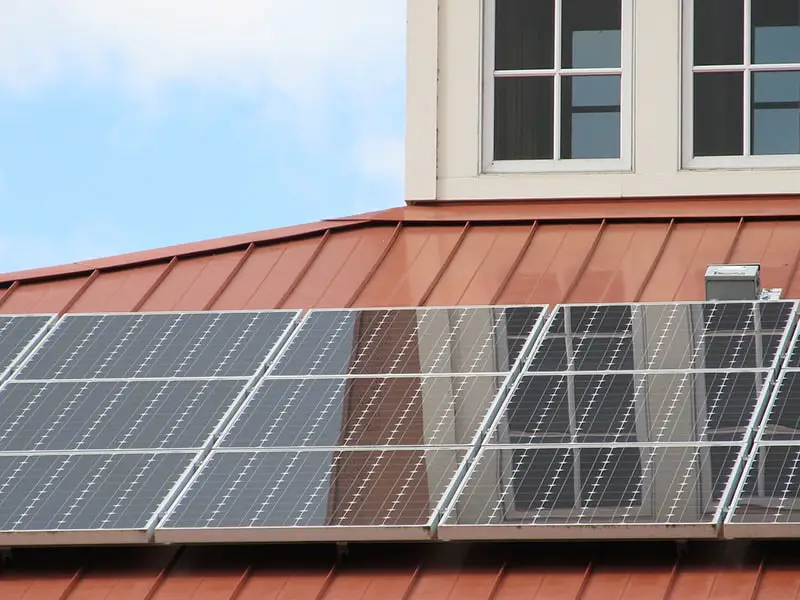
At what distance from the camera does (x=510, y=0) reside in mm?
15758

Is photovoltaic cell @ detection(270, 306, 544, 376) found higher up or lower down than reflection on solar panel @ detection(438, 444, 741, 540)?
higher up

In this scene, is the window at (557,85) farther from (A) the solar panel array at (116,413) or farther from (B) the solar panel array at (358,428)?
(A) the solar panel array at (116,413)

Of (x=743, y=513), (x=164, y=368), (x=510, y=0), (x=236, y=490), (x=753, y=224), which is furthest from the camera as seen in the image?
(x=510, y=0)

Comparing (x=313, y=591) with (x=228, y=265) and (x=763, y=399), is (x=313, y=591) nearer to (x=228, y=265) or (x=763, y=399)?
(x=763, y=399)

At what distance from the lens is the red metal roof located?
10.8 meters

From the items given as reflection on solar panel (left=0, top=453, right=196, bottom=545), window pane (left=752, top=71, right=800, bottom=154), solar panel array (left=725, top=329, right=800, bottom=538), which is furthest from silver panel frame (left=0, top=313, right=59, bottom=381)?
window pane (left=752, top=71, right=800, bottom=154)

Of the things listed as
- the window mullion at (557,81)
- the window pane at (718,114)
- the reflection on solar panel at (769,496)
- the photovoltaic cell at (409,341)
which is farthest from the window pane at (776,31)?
the reflection on solar panel at (769,496)

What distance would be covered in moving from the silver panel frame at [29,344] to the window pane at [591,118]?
4.64 m

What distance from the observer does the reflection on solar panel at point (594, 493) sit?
419 inches

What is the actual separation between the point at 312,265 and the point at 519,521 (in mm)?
4305

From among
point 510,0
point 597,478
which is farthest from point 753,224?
point 597,478

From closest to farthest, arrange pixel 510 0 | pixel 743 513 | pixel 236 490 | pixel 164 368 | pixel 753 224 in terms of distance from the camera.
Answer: pixel 743 513, pixel 236 490, pixel 164 368, pixel 753 224, pixel 510 0

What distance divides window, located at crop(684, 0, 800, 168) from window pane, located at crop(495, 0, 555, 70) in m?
1.23

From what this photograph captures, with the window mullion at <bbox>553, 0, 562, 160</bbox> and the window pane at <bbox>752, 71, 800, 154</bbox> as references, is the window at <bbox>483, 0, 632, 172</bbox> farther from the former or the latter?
the window pane at <bbox>752, 71, 800, 154</bbox>
